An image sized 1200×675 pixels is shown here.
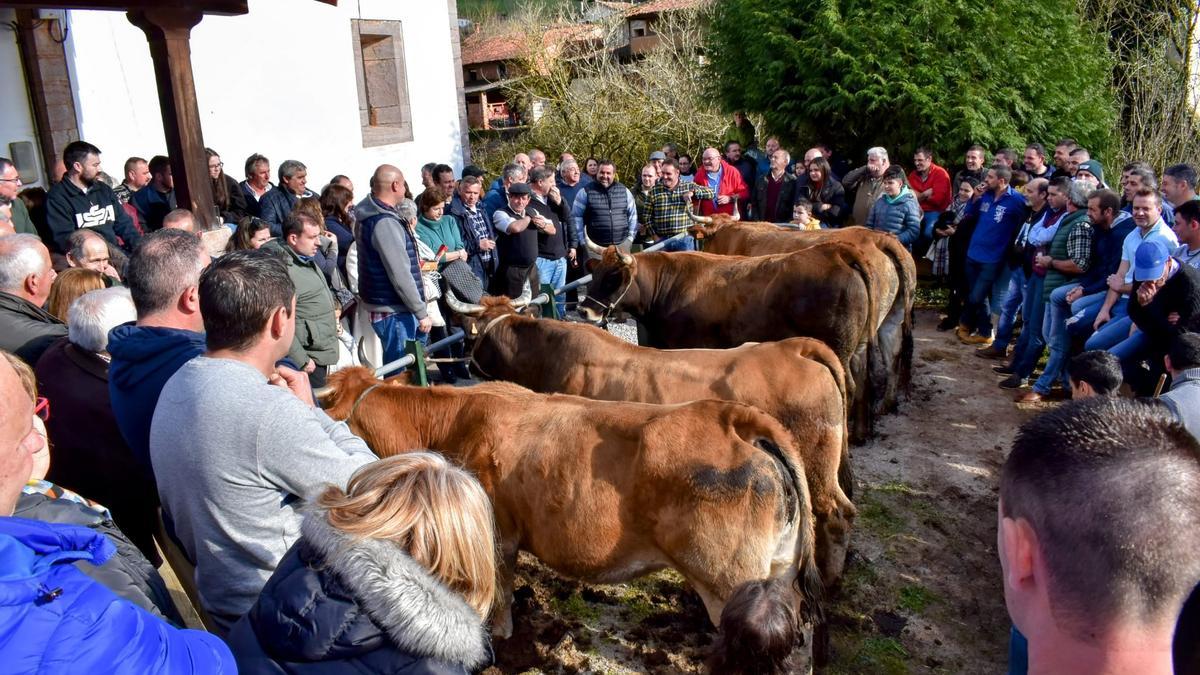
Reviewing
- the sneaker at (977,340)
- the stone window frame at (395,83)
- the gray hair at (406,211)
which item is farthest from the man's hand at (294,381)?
the stone window frame at (395,83)

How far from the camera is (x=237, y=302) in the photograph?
2.36 m

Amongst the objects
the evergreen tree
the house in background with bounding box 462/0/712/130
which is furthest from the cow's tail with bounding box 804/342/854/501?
the house in background with bounding box 462/0/712/130

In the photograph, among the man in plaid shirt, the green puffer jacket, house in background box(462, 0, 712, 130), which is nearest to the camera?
the green puffer jacket

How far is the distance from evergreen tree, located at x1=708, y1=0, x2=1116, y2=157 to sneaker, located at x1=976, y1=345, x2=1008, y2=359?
10.6 ft

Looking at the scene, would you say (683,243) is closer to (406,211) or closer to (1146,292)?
(406,211)

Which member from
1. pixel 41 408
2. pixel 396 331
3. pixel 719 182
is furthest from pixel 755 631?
pixel 719 182

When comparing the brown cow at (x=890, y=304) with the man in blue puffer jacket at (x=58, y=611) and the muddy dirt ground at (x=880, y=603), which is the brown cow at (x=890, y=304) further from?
the man in blue puffer jacket at (x=58, y=611)

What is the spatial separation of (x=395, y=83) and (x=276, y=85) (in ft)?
6.93

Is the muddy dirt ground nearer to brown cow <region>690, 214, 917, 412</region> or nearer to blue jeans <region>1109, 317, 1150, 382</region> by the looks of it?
brown cow <region>690, 214, 917, 412</region>

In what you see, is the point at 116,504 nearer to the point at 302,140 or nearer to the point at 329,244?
the point at 329,244

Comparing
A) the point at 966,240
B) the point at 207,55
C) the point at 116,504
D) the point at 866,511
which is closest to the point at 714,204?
the point at 966,240

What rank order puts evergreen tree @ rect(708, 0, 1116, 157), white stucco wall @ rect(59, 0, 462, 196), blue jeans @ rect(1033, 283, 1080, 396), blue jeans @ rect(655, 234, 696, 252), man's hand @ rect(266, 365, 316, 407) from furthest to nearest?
1. evergreen tree @ rect(708, 0, 1116, 157)
2. white stucco wall @ rect(59, 0, 462, 196)
3. blue jeans @ rect(655, 234, 696, 252)
4. blue jeans @ rect(1033, 283, 1080, 396)
5. man's hand @ rect(266, 365, 316, 407)

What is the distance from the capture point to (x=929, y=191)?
9.71 meters

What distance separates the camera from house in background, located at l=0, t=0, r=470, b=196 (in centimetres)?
907
